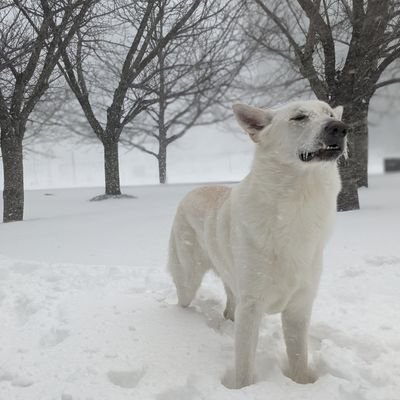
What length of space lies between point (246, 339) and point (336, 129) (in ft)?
4.18

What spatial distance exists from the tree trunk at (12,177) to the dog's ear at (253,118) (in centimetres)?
729

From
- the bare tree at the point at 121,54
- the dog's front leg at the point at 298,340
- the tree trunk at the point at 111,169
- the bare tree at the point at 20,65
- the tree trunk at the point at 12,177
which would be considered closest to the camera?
the dog's front leg at the point at 298,340

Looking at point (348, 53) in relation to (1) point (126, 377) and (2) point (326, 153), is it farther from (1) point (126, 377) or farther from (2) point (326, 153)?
(1) point (126, 377)

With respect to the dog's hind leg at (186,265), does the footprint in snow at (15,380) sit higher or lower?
lower

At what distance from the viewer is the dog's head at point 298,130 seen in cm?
248

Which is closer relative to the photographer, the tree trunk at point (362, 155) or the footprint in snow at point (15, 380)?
the footprint in snow at point (15, 380)

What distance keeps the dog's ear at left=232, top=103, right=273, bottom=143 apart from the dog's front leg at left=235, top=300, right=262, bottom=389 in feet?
3.32

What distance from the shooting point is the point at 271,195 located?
260 cm

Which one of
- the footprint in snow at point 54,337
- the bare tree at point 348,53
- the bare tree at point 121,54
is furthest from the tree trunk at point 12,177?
the footprint in snow at point 54,337

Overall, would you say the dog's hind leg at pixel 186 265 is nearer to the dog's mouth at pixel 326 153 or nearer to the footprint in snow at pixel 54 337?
the footprint in snow at pixel 54 337

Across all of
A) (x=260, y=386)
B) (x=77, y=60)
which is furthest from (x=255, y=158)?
(x=77, y=60)

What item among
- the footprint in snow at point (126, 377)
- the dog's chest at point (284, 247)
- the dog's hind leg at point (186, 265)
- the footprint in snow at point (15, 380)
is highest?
the dog's chest at point (284, 247)

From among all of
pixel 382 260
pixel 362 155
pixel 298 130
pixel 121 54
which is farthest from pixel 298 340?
pixel 362 155

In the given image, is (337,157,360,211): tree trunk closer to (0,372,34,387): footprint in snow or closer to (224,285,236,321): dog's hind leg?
(224,285,236,321): dog's hind leg
